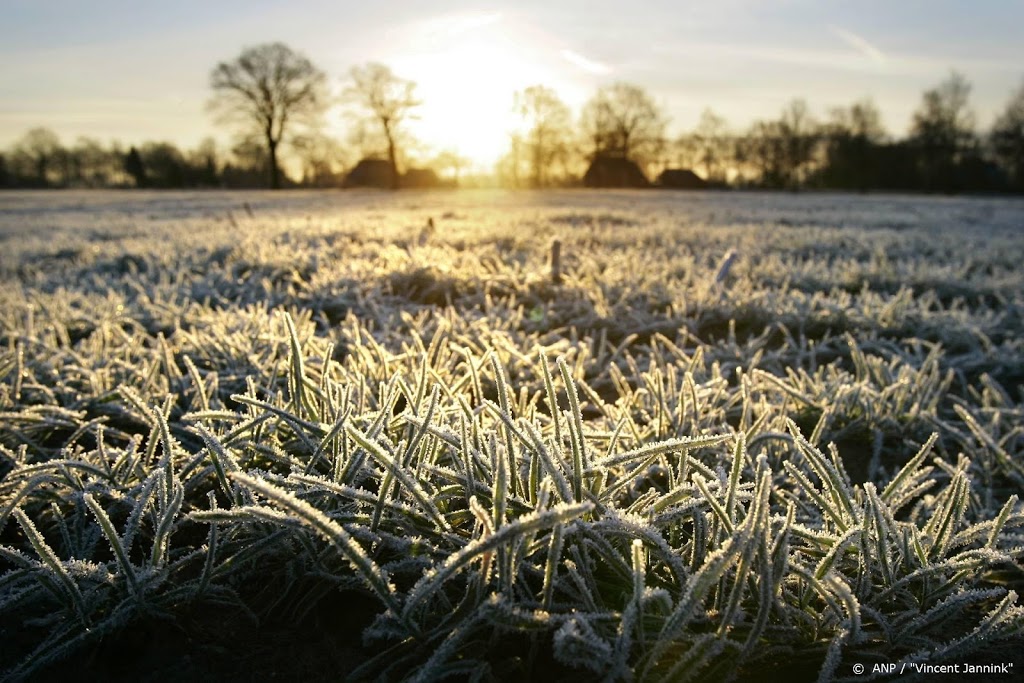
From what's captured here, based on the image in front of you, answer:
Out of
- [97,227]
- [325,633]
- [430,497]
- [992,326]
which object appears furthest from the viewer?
[97,227]

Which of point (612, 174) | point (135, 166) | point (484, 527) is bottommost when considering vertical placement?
point (484, 527)

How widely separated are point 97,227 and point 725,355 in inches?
473

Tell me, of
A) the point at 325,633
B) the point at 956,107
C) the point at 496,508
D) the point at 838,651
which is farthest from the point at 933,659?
the point at 956,107

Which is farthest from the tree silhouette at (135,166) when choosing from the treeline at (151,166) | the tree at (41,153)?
the tree at (41,153)

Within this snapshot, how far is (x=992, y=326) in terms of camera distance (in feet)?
11.3

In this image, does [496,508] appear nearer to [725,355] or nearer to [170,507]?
[170,507]

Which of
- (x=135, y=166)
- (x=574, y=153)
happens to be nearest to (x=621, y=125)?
(x=574, y=153)

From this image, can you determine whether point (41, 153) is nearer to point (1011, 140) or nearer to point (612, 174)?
point (612, 174)

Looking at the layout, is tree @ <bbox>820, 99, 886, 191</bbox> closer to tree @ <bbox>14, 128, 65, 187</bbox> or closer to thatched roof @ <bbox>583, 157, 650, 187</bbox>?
thatched roof @ <bbox>583, 157, 650, 187</bbox>

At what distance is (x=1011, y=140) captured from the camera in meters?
51.0

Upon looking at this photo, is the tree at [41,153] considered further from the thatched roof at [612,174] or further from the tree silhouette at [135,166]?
the thatched roof at [612,174]

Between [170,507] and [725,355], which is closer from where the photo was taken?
[170,507]

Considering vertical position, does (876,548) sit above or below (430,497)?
below

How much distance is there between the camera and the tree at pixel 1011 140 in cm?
5019
